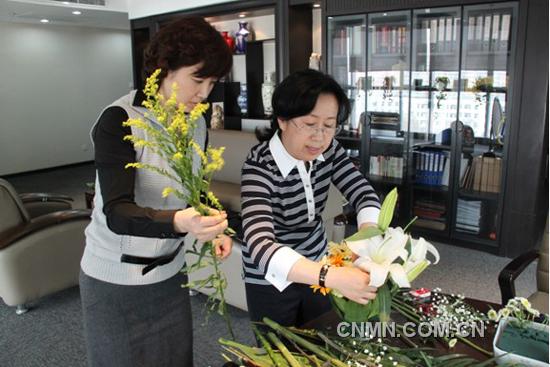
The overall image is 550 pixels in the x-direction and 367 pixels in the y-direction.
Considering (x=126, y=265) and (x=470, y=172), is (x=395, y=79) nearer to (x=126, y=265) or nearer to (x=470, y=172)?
(x=470, y=172)

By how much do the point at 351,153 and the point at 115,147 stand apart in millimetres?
4131

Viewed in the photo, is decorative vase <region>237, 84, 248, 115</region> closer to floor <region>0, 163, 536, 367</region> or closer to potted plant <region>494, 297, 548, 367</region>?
floor <region>0, 163, 536, 367</region>

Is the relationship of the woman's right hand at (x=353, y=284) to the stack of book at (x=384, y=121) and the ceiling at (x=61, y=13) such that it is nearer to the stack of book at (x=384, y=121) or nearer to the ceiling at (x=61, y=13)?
the stack of book at (x=384, y=121)

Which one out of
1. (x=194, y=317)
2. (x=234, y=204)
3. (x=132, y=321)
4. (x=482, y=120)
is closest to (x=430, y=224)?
(x=482, y=120)

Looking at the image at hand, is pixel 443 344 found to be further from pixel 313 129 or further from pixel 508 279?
pixel 508 279

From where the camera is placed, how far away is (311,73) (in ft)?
4.60

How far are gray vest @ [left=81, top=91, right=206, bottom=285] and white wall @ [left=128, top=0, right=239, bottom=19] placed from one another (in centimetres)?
460

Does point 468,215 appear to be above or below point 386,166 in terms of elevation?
below

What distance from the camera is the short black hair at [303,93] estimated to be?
53.9 inches

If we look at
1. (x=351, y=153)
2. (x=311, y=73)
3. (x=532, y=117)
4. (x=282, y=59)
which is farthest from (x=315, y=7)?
(x=311, y=73)

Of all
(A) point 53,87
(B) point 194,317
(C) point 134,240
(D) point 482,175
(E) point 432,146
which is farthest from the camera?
(A) point 53,87

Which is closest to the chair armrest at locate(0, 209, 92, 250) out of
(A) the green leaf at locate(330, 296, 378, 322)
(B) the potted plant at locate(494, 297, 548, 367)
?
(A) the green leaf at locate(330, 296, 378, 322)

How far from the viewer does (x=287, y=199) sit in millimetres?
1467

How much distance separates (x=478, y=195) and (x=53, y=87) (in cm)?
697
